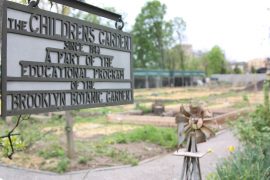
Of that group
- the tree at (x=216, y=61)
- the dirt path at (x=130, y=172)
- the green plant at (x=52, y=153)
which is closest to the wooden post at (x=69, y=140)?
the green plant at (x=52, y=153)

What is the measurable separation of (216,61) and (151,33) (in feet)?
98.1

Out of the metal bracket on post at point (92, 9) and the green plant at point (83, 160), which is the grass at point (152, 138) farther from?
the metal bracket on post at point (92, 9)

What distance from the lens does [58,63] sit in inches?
135


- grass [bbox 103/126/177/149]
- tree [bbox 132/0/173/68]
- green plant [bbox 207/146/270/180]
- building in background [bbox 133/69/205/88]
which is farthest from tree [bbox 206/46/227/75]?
green plant [bbox 207/146/270/180]

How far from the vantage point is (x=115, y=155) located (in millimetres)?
10312

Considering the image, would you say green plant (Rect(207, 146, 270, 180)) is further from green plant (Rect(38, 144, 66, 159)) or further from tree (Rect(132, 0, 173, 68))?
tree (Rect(132, 0, 173, 68))

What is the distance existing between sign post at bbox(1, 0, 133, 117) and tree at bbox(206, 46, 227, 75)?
93.8m

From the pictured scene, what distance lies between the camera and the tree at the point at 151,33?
75125mm

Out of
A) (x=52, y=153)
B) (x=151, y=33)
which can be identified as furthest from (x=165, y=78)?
(x=52, y=153)

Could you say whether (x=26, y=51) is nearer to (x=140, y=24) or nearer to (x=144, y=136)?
(x=144, y=136)

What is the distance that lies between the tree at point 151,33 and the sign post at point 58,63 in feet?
231

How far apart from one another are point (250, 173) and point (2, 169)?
611 cm

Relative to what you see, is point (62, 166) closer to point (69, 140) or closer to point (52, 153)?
point (69, 140)

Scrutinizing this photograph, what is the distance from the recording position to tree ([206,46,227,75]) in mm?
96938
